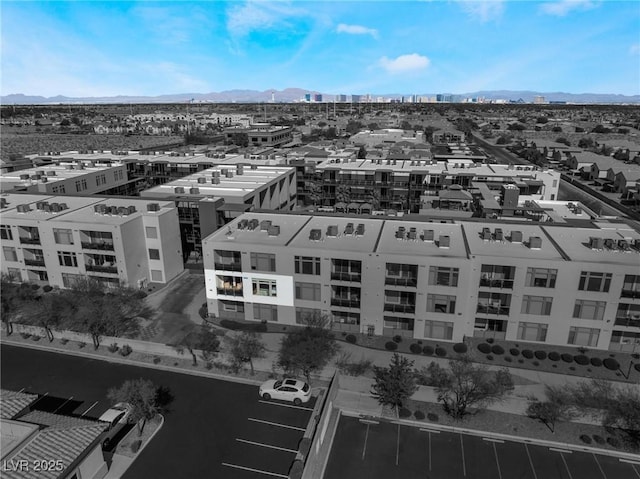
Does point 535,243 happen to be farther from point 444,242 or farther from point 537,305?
point 444,242

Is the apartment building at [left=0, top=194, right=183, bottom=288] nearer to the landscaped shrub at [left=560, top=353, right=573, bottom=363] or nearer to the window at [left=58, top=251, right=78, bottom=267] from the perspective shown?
the window at [left=58, top=251, right=78, bottom=267]

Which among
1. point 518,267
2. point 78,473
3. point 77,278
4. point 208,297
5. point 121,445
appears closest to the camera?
point 78,473

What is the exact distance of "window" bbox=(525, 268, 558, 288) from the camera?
146ft

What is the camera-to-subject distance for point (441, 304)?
1838 inches

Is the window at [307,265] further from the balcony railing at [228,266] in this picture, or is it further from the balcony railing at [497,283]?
the balcony railing at [497,283]

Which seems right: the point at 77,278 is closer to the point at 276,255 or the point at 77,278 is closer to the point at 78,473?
the point at 276,255

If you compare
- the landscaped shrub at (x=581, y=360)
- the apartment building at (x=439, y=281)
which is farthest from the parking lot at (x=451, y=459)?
the apartment building at (x=439, y=281)

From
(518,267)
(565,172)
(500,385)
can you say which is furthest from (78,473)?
(565,172)

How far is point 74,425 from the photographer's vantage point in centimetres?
3005

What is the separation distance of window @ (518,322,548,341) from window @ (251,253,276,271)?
28.1 meters

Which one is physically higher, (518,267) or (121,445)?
(518,267)

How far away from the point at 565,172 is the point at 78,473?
160077 millimetres

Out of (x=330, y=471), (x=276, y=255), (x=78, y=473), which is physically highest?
(x=276, y=255)

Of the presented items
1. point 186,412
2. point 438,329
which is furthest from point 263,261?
point 438,329
